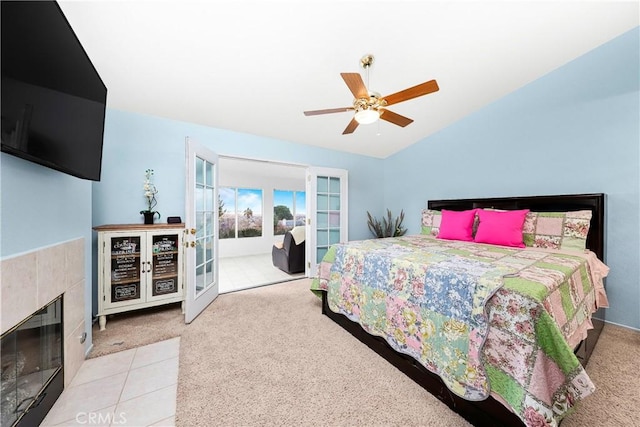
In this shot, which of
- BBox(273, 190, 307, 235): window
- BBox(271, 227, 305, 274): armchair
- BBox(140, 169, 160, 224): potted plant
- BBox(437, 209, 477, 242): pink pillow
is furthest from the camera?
BBox(273, 190, 307, 235): window

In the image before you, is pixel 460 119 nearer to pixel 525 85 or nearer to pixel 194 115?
pixel 525 85

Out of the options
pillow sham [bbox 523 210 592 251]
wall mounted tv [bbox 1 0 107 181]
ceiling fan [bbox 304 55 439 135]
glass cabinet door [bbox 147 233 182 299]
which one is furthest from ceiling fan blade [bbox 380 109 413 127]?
glass cabinet door [bbox 147 233 182 299]

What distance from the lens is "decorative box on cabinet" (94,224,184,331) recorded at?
219 cm

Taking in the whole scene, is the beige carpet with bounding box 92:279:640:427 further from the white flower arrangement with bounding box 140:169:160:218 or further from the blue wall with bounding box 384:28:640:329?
the white flower arrangement with bounding box 140:169:160:218

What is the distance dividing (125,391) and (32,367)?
502 mm

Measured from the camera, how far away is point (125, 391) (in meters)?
1.46

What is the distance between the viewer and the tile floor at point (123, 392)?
1.26 metres

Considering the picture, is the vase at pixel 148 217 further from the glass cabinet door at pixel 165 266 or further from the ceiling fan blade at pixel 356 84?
the ceiling fan blade at pixel 356 84

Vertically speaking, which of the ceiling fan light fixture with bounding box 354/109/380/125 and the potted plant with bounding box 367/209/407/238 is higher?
the ceiling fan light fixture with bounding box 354/109/380/125

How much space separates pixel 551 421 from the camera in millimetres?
950

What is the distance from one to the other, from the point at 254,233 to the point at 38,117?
545 cm

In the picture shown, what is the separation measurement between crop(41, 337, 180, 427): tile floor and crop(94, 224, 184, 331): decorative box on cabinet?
0.62 meters

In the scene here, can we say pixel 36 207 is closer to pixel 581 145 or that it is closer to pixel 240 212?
pixel 581 145

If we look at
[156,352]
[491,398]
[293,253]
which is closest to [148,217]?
[156,352]
